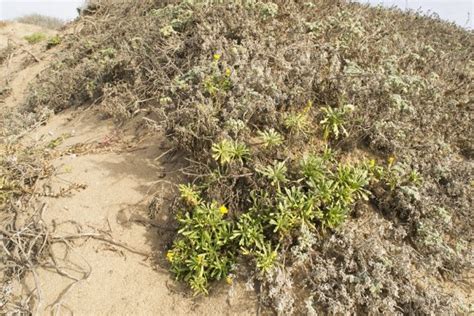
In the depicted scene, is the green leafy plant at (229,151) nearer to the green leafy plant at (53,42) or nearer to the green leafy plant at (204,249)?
the green leafy plant at (204,249)

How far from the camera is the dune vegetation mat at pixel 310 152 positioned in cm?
345

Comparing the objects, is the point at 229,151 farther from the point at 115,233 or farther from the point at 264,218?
the point at 115,233

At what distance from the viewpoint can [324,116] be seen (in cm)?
430

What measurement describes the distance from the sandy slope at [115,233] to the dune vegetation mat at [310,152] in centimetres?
19

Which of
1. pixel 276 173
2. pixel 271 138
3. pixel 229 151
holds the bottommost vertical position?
pixel 276 173

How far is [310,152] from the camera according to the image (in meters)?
4.14

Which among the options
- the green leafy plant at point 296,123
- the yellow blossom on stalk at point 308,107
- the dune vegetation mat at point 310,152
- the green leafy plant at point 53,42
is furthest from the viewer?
the green leafy plant at point 53,42

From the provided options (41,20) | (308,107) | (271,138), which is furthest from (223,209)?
(41,20)

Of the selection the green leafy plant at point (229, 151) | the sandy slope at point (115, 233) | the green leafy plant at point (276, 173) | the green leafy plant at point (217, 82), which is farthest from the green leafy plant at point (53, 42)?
the green leafy plant at point (276, 173)

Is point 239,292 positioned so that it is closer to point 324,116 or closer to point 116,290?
point 116,290

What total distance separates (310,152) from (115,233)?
240cm

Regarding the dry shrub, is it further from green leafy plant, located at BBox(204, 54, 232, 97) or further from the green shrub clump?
the green shrub clump

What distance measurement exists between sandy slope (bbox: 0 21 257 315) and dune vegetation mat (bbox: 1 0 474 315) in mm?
191

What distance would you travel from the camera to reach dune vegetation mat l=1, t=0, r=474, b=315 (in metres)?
3.45
